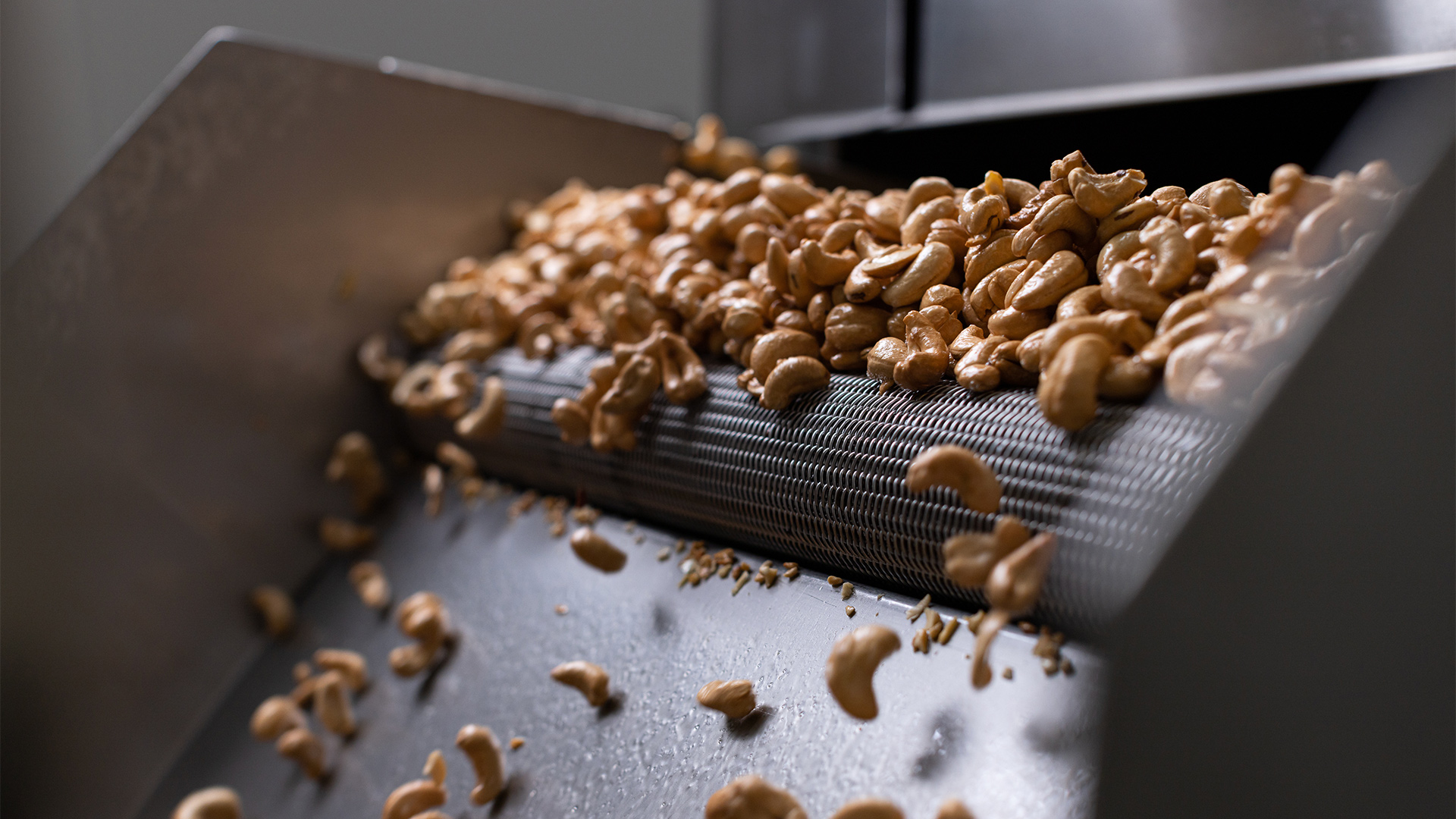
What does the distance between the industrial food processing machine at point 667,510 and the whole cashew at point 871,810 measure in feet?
0.10

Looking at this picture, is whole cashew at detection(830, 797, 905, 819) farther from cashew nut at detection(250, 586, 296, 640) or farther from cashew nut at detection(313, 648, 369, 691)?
cashew nut at detection(250, 586, 296, 640)

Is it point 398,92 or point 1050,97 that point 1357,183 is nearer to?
point 1050,97

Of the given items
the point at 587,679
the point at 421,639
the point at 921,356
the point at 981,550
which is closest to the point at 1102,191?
the point at 921,356

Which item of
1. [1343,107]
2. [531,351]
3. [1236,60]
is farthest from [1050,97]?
[531,351]

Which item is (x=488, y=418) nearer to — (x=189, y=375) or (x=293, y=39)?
(x=189, y=375)

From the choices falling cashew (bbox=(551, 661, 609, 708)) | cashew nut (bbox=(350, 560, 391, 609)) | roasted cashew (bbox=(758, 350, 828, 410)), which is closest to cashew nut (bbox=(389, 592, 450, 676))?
cashew nut (bbox=(350, 560, 391, 609))

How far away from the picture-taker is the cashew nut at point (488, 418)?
Answer: 1.21 m

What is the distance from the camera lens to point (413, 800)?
89cm

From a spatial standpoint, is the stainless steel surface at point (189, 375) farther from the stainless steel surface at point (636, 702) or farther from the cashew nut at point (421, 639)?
the cashew nut at point (421, 639)

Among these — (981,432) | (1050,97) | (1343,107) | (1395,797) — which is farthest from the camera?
(1050,97)

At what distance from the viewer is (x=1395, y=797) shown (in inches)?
20.3

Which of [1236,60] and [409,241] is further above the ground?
[1236,60]

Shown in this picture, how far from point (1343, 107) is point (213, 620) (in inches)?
63.8

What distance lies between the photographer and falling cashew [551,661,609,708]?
0.89 metres
